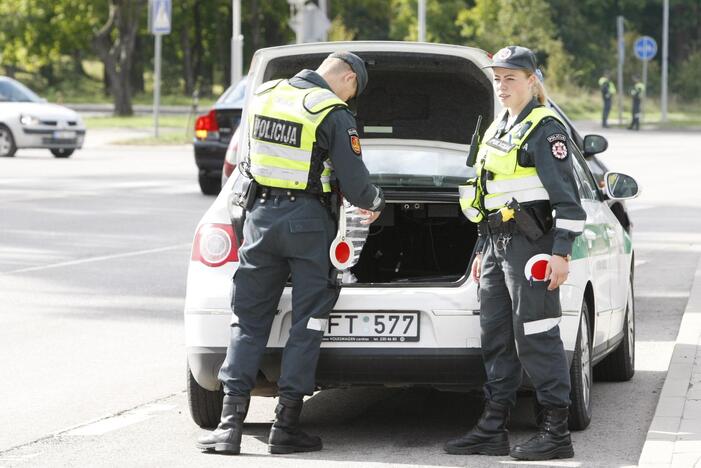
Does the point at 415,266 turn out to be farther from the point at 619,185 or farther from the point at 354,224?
the point at 354,224

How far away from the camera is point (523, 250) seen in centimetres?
652

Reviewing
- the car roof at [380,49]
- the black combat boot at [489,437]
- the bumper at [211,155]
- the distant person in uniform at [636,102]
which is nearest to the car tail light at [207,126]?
the bumper at [211,155]

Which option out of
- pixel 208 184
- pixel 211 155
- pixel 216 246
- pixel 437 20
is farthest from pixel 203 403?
pixel 437 20

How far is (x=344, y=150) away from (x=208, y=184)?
49.0 feet

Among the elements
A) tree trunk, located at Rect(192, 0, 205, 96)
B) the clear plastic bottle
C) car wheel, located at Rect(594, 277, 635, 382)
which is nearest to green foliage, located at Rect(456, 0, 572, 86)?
tree trunk, located at Rect(192, 0, 205, 96)

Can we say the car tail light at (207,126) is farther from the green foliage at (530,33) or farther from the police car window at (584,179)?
the green foliage at (530,33)

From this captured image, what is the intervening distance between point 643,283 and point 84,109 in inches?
1930

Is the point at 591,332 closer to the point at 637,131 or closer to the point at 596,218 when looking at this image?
the point at 596,218

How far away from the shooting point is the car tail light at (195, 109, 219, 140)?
20.9 m

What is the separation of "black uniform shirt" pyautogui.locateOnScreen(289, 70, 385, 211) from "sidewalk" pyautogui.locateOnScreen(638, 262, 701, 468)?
153 cm

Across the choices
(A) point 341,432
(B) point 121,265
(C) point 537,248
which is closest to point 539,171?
(C) point 537,248

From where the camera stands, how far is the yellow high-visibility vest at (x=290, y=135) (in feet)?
21.5

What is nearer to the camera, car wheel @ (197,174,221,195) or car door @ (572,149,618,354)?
car door @ (572,149,618,354)

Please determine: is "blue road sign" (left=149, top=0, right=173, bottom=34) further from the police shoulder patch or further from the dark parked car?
the police shoulder patch
